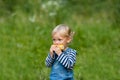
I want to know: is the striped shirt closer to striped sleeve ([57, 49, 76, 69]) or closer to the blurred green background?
striped sleeve ([57, 49, 76, 69])

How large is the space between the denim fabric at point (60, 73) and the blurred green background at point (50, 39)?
1.26 m

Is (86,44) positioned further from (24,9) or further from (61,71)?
(61,71)

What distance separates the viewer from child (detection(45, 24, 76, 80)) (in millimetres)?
5148

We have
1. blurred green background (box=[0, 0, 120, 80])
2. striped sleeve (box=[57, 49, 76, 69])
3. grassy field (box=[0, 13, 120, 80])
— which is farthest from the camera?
blurred green background (box=[0, 0, 120, 80])

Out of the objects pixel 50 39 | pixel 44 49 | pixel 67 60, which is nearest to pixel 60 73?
pixel 67 60

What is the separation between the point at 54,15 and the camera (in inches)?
378

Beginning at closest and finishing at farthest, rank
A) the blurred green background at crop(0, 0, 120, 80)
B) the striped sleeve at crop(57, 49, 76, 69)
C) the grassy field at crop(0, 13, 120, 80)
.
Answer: the striped sleeve at crop(57, 49, 76, 69)
the grassy field at crop(0, 13, 120, 80)
the blurred green background at crop(0, 0, 120, 80)

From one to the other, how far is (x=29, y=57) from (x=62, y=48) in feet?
9.24

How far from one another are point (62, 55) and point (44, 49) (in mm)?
3248

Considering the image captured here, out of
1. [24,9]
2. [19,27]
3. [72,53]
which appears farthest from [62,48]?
[24,9]

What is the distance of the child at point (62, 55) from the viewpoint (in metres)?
5.15

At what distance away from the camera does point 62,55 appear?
515 centimetres

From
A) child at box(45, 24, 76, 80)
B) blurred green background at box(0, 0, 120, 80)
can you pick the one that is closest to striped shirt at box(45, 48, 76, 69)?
child at box(45, 24, 76, 80)

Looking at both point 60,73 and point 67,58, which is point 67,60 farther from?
point 60,73
